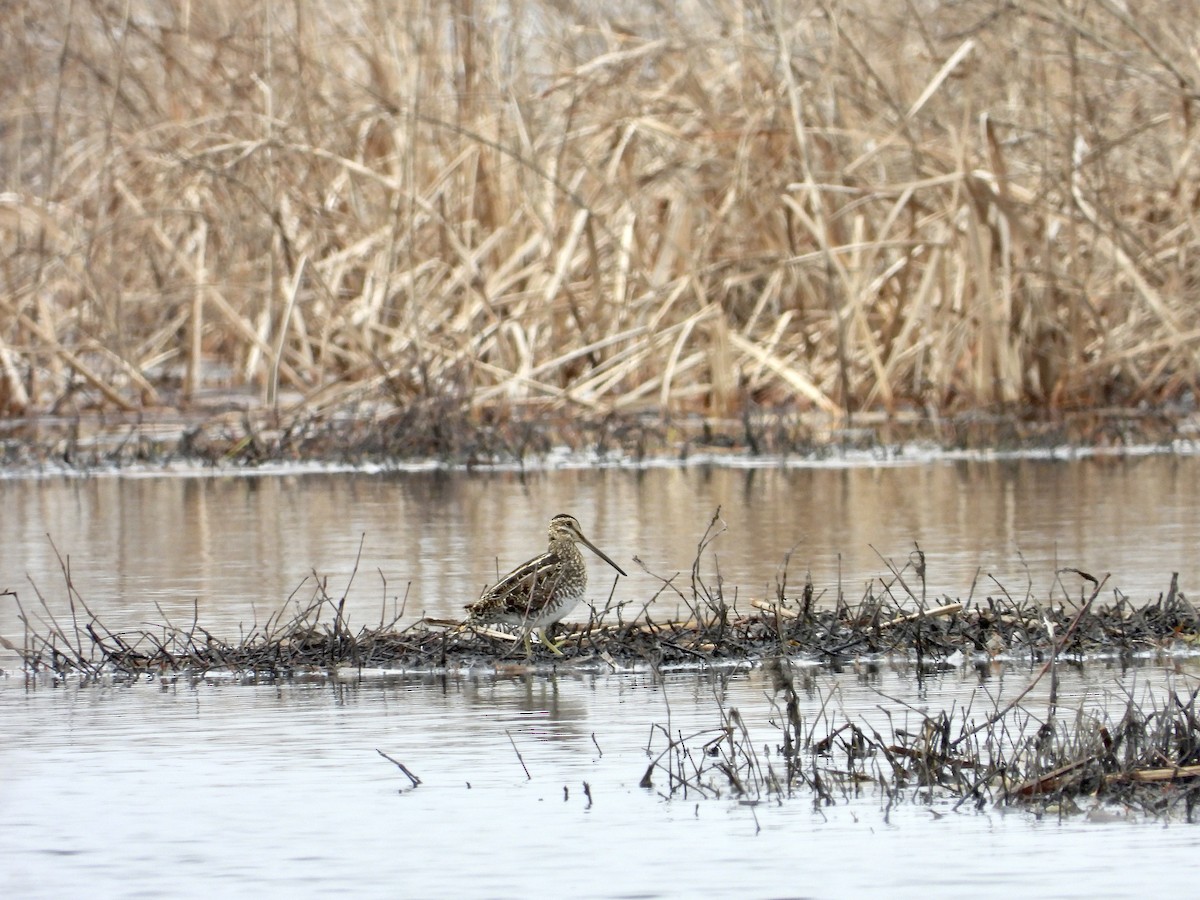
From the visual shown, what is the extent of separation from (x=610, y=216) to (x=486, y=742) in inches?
442

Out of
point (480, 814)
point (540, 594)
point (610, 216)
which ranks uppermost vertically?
point (610, 216)

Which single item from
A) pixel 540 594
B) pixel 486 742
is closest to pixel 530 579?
pixel 540 594

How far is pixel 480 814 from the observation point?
482cm

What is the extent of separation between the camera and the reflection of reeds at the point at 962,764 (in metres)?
4.70

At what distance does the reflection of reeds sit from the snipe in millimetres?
1387

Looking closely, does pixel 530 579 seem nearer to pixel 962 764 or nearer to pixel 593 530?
pixel 962 764

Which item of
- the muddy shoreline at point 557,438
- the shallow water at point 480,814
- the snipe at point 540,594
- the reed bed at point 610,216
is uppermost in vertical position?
the reed bed at point 610,216

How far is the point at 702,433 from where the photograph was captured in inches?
583

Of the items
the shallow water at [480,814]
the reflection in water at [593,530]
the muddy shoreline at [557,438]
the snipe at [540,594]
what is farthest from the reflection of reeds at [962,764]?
the muddy shoreline at [557,438]

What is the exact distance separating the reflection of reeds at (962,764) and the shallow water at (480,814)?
7cm

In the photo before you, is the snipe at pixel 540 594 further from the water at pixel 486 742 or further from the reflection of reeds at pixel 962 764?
the reflection of reeds at pixel 962 764

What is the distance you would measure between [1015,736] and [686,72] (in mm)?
11252

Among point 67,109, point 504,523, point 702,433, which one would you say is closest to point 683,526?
point 504,523

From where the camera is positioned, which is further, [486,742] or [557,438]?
[557,438]
